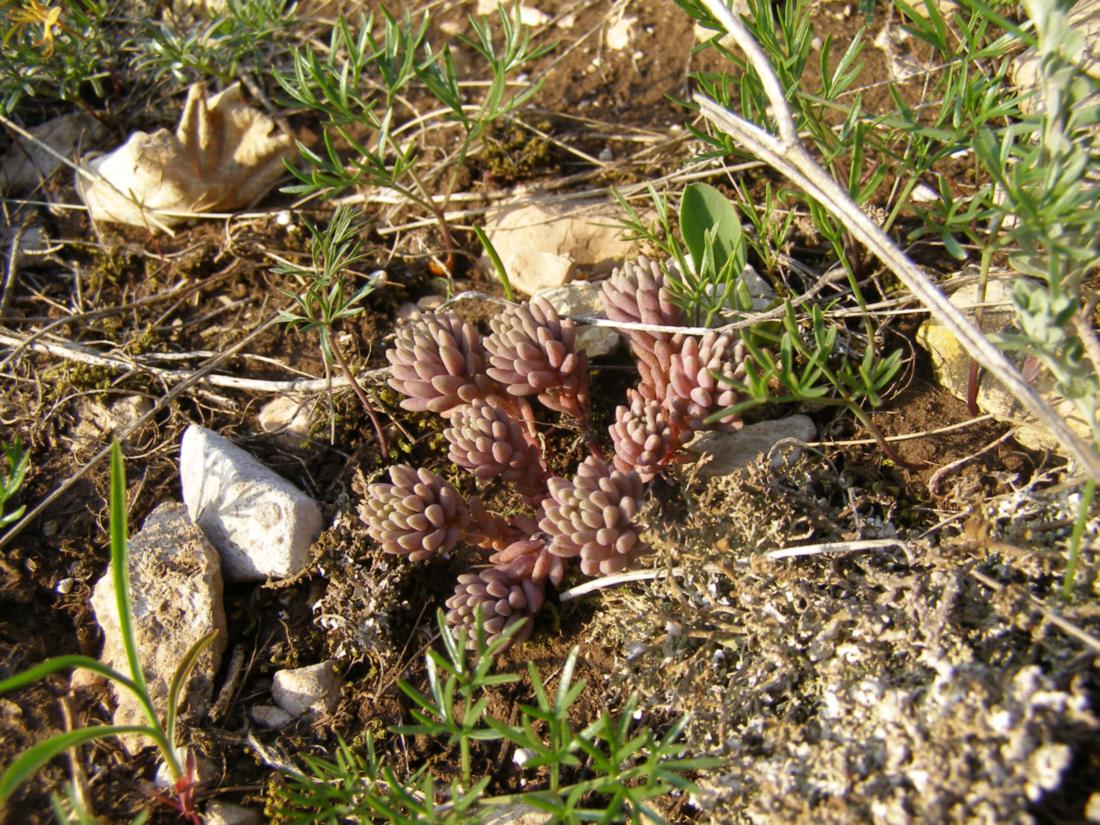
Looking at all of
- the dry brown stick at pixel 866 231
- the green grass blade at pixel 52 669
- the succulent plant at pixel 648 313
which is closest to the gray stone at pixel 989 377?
the dry brown stick at pixel 866 231

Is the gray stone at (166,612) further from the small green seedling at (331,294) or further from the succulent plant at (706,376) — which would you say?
the succulent plant at (706,376)

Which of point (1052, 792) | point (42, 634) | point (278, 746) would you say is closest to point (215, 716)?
point (278, 746)

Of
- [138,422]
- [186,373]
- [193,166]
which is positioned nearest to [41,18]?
[193,166]

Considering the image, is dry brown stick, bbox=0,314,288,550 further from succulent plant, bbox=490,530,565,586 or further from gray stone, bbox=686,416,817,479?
gray stone, bbox=686,416,817,479

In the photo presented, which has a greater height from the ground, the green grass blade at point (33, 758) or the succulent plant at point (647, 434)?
the green grass blade at point (33, 758)

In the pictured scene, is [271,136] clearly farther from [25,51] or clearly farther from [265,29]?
[25,51]

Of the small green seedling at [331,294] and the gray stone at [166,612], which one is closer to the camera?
the gray stone at [166,612]

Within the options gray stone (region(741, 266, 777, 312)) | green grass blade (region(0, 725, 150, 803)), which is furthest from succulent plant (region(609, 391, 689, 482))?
green grass blade (region(0, 725, 150, 803))
